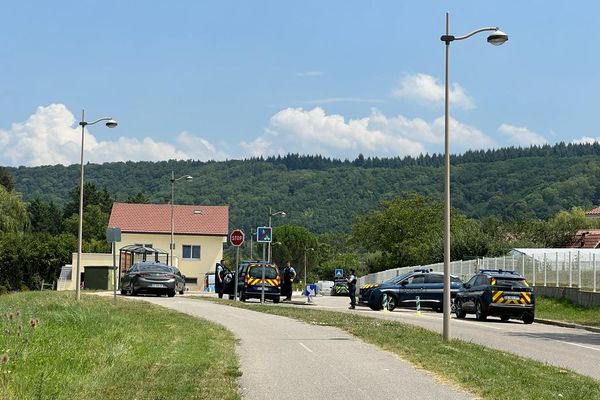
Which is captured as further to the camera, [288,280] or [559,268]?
[288,280]

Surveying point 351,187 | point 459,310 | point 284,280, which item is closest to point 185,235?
point 284,280

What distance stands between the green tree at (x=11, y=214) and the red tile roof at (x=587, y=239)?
166 feet

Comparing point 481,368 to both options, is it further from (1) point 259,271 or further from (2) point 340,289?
(2) point 340,289

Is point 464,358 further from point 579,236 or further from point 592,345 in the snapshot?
point 579,236

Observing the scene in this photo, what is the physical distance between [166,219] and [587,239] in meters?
41.4

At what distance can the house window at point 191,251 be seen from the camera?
90625 millimetres

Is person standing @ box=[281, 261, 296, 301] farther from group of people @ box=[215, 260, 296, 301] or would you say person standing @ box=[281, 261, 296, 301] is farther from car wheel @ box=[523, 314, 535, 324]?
car wheel @ box=[523, 314, 535, 324]

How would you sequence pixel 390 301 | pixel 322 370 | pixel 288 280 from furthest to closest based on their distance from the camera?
pixel 288 280 → pixel 390 301 → pixel 322 370

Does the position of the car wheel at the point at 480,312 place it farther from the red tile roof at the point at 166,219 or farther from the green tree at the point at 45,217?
the green tree at the point at 45,217

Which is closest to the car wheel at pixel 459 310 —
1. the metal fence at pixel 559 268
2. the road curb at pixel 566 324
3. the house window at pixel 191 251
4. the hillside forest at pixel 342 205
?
the road curb at pixel 566 324

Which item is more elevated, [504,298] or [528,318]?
[504,298]

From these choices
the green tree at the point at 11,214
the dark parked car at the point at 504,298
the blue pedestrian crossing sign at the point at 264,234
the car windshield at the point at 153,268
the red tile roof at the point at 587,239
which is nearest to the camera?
the dark parked car at the point at 504,298

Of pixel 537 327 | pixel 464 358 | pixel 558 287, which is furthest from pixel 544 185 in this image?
pixel 464 358

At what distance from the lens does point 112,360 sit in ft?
45.4
